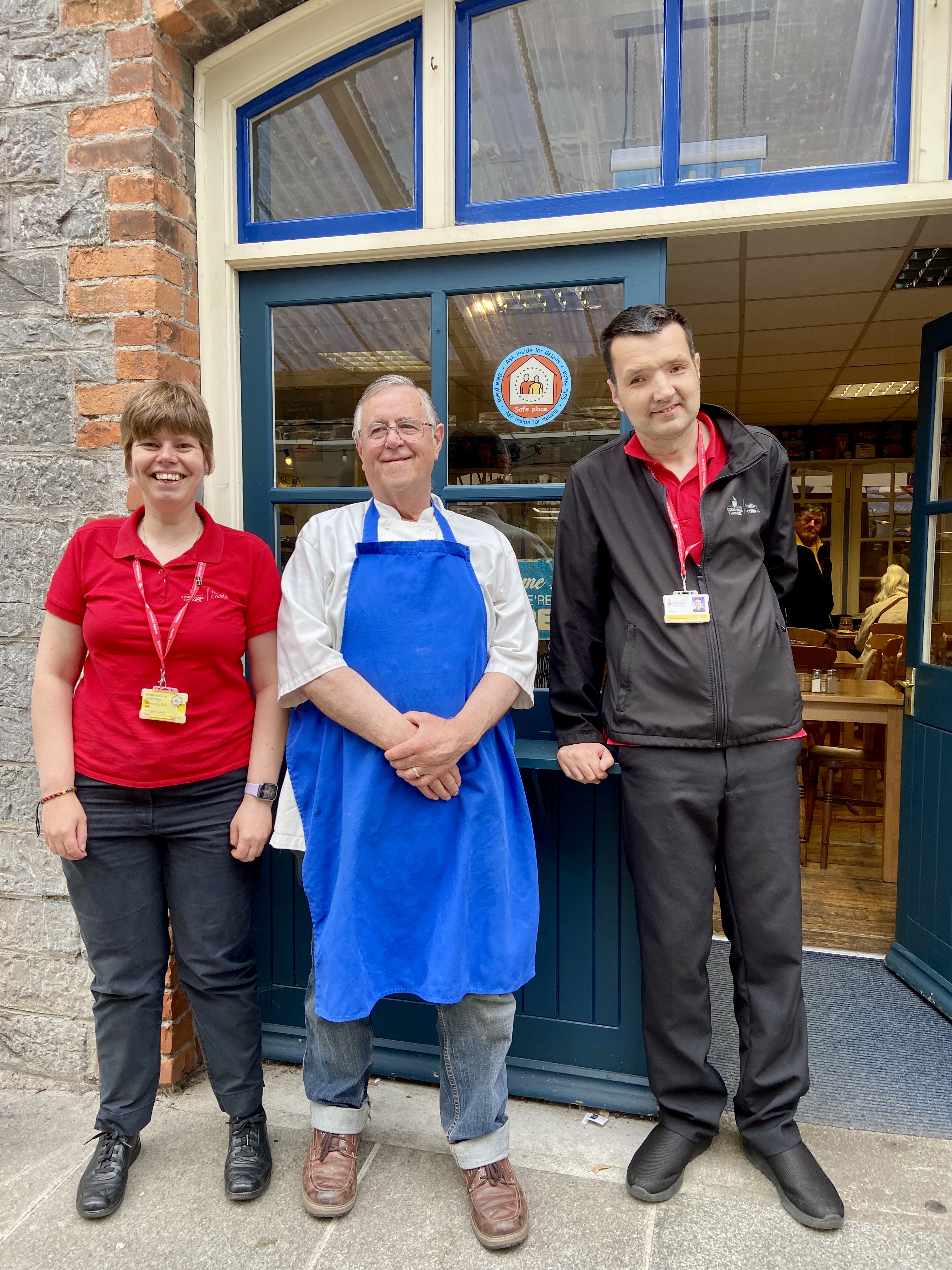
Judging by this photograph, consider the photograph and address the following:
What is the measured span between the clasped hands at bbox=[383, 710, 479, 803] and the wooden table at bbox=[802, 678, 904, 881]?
2.71 meters

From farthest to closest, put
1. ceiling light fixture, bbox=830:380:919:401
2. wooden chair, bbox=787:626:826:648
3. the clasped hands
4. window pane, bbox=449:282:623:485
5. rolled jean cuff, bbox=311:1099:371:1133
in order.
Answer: ceiling light fixture, bbox=830:380:919:401
wooden chair, bbox=787:626:826:648
window pane, bbox=449:282:623:485
rolled jean cuff, bbox=311:1099:371:1133
the clasped hands

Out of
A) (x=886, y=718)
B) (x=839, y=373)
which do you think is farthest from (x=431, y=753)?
(x=839, y=373)

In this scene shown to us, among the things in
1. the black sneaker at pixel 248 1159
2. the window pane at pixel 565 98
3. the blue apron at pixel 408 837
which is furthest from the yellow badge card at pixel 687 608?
the black sneaker at pixel 248 1159

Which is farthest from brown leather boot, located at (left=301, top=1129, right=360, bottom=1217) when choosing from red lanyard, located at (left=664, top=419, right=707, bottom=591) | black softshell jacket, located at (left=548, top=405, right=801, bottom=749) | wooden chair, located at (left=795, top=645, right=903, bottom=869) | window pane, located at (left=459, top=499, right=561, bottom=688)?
wooden chair, located at (left=795, top=645, right=903, bottom=869)

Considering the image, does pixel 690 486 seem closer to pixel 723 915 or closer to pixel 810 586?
pixel 723 915

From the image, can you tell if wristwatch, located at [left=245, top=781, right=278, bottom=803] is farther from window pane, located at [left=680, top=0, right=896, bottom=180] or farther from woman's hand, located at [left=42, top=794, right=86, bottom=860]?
window pane, located at [left=680, top=0, right=896, bottom=180]

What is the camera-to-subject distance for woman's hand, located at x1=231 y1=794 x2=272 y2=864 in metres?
1.92

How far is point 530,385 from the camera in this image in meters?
2.33

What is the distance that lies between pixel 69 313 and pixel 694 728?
2.03 metres

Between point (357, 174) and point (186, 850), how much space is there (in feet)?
6.40

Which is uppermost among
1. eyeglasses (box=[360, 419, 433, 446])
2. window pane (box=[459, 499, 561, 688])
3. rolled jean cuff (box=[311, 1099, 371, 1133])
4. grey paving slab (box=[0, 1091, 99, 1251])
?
eyeglasses (box=[360, 419, 433, 446])

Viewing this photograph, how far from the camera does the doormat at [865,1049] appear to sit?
2271 mm

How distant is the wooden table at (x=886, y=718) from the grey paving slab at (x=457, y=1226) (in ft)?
8.13

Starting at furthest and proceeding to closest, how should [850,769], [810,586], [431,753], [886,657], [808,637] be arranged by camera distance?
[810,586], [808,637], [886,657], [850,769], [431,753]
